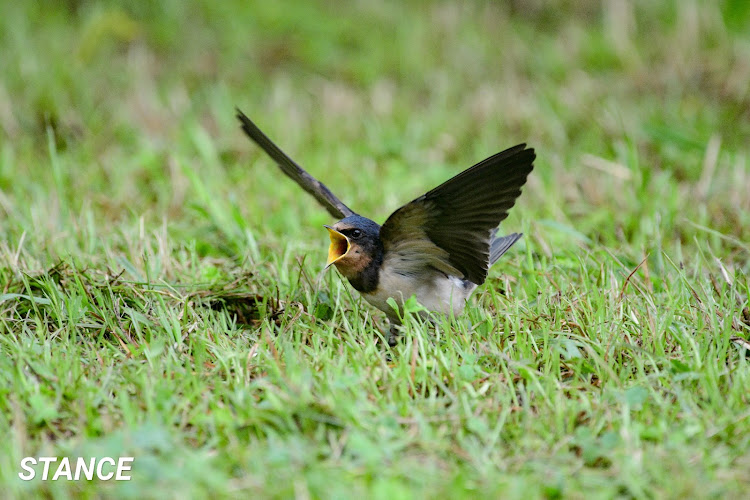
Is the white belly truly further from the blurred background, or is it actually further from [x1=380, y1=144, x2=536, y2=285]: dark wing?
the blurred background

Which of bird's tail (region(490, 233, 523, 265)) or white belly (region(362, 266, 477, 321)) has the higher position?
bird's tail (region(490, 233, 523, 265))

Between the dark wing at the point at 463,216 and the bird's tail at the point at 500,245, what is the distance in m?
0.40

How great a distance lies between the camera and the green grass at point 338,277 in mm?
2432

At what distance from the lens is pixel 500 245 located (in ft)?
12.5

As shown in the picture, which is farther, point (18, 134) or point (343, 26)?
point (343, 26)

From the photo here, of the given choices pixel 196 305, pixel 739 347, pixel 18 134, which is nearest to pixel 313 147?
pixel 18 134

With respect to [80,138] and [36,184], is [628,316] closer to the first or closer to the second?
[36,184]

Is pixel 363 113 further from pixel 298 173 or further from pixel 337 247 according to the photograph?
pixel 337 247

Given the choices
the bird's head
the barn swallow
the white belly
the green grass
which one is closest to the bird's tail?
the green grass

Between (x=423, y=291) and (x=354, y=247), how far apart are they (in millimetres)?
336

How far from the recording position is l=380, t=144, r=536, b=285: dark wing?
9.80 ft

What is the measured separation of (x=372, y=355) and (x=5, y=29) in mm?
5391

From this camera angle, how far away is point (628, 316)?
10.2 feet

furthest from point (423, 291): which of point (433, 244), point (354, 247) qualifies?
point (354, 247)
